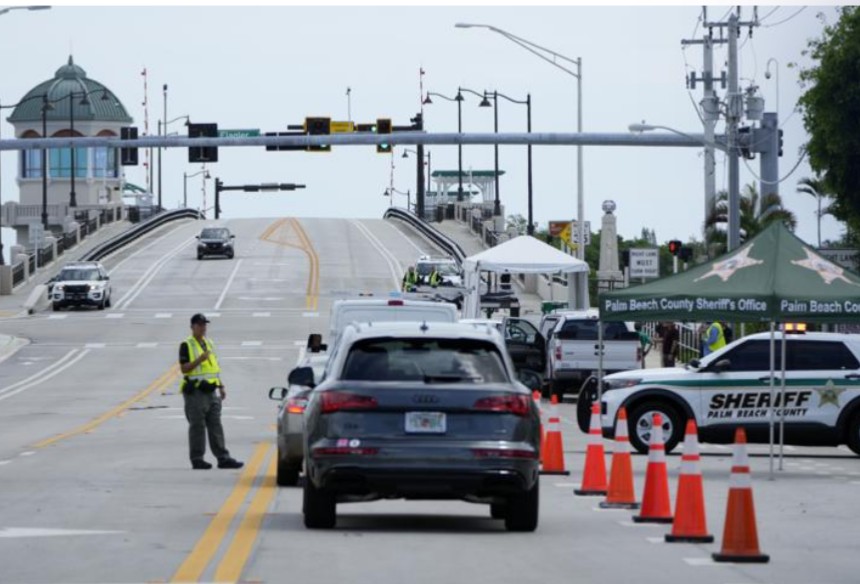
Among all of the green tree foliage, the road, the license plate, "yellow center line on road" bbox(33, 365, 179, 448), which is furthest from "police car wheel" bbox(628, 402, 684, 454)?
the green tree foliage

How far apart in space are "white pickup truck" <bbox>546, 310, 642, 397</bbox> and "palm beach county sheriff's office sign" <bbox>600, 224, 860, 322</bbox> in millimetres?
15832

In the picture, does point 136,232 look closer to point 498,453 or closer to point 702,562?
point 498,453

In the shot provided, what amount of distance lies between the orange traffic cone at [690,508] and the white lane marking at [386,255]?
60782 mm

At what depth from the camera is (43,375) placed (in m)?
48.3

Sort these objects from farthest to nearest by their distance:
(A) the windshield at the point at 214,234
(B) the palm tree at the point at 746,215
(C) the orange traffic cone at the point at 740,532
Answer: (A) the windshield at the point at 214,234 → (B) the palm tree at the point at 746,215 → (C) the orange traffic cone at the point at 740,532

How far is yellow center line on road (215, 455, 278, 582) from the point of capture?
12.2 metres

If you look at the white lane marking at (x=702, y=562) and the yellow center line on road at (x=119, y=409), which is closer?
the white lane marking at (x=702, y=562)

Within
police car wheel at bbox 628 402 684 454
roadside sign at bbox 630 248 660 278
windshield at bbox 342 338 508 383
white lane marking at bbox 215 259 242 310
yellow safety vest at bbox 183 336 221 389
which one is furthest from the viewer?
white lane marking at bbox 215 259 242 310

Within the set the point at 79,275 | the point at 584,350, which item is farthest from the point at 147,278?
the point at 584,350

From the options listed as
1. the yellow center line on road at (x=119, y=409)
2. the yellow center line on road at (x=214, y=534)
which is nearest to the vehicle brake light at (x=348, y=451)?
the yellow center line on road at (x=214, y=534)

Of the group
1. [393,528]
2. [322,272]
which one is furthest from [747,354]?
[322,272]

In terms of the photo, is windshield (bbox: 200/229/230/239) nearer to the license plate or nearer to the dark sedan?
the dark sedan

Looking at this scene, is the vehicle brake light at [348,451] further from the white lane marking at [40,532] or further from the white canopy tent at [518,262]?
the white canopy tent at [518,262]

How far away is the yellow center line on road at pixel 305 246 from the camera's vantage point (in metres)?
76.2
